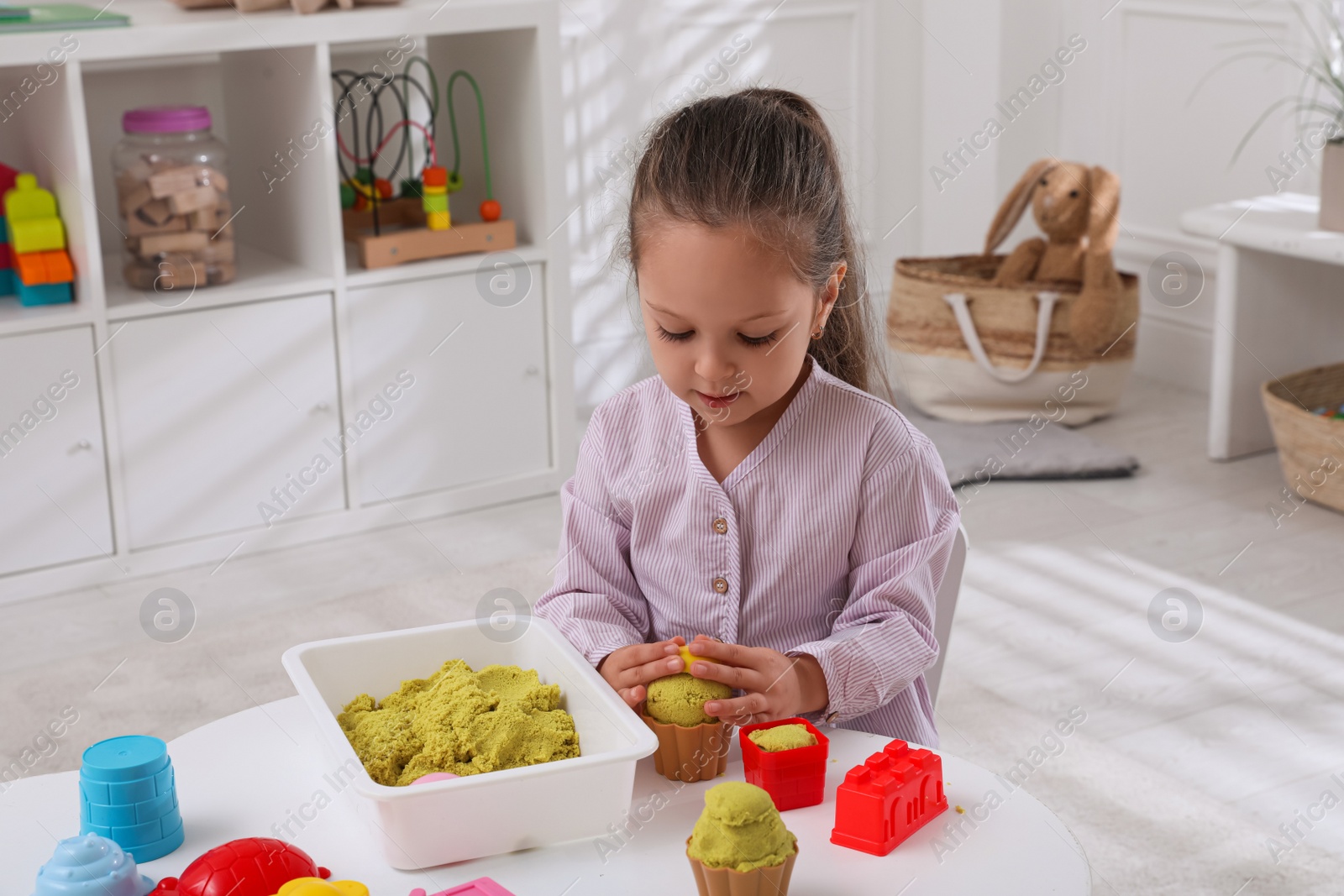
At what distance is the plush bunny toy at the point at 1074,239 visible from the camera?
286 cm

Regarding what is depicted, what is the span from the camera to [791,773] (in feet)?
2.75

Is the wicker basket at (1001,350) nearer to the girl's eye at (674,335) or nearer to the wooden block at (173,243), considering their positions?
the wooden block at (173,243)

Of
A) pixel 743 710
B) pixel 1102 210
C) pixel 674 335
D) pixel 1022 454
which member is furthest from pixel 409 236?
pixel 743 710

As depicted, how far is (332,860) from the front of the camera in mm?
795

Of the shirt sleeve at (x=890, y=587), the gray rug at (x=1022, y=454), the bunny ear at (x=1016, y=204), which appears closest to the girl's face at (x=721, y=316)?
the shirt sleeve at (x=890, y=587)

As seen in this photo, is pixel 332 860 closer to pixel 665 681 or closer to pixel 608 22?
pixel 665 681

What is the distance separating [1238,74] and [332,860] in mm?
2793

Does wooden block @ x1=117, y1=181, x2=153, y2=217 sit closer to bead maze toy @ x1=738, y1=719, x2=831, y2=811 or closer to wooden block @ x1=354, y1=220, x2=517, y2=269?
wooden block @ x1=354, y1=220, x2=517, y2=269

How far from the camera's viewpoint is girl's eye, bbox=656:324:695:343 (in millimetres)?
957

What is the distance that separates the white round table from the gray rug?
5.94 feet

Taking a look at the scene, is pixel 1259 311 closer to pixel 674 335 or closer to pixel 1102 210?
pixel 1102 210

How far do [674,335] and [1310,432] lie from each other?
184 cm

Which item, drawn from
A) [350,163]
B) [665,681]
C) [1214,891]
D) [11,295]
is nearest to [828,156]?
[665,681]

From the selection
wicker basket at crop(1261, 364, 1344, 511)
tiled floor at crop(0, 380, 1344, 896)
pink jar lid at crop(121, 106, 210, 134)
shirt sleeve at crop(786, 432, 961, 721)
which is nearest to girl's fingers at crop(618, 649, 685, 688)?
shirt sleeve at crop(786, 432, 961, 721)
